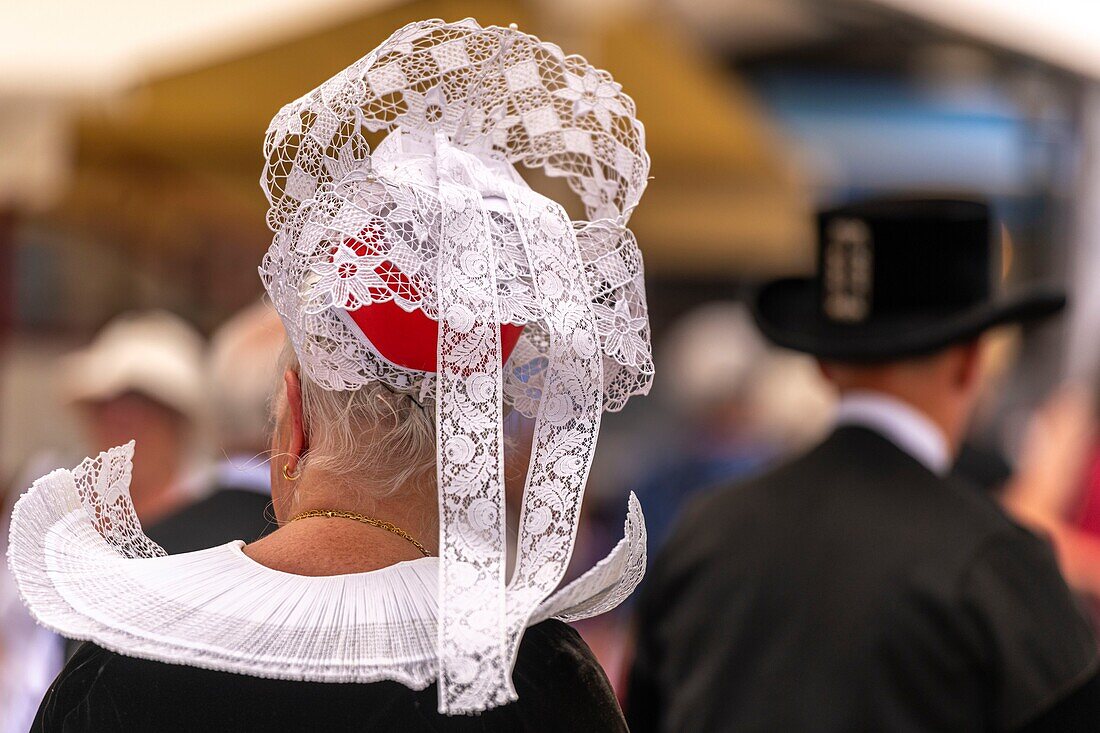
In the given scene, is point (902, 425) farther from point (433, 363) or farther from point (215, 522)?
point (433, 363)

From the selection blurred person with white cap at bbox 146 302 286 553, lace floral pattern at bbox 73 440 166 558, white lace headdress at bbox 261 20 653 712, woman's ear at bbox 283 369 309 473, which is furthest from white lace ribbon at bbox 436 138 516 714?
blurred person with white cap at bbox 146 302 286 553

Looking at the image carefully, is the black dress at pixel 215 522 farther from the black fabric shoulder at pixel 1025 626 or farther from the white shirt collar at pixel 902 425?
the black fabric shoulder at pixel 1025 626

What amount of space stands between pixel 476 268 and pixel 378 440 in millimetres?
212

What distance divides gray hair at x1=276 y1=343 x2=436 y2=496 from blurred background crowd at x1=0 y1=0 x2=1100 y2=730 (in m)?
1.28

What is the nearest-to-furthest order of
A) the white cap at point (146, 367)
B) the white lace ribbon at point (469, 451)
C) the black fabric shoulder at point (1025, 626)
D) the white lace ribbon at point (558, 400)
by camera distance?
1. the white lace ribbon at point (469, 451)
2. the white lace ribbon at point (558, 400)
3. the black fabric shoulder at point (1025, 626)
4. the white cap at point (146, 367)

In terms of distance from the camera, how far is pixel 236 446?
10.1 feet

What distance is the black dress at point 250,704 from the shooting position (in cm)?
125

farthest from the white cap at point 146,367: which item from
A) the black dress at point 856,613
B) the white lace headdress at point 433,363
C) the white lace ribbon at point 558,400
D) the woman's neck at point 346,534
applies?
the white lace ribbon at point 558,400

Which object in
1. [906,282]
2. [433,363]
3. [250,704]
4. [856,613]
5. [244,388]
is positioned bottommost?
[856,613]

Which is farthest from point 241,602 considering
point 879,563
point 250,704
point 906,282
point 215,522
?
point 906,282

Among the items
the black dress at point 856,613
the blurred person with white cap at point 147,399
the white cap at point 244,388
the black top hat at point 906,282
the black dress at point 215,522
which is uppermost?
the black top hat at point 906,282

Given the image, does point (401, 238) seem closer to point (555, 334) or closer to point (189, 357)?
point (555, 334)

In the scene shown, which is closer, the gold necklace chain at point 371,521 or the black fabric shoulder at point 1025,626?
the gold necklace chain at point 371,521

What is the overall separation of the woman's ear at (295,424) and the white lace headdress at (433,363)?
0.26 feet
